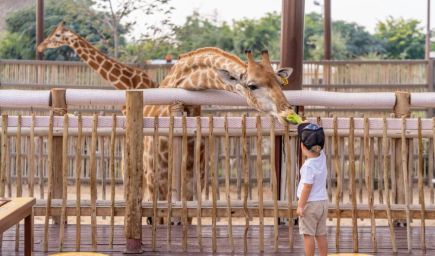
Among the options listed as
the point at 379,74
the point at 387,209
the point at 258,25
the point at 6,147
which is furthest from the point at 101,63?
the point at 258,25

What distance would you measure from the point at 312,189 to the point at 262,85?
5.83ft

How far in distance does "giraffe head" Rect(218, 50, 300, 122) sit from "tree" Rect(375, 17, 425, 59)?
135ft

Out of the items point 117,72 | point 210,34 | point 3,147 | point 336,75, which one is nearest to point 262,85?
point 3,147

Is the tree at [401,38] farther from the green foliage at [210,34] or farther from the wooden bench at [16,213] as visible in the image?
the wooden bench at [16,213]

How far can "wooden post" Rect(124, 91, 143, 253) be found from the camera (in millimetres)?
7195

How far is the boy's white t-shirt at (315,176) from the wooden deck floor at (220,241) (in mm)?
1074

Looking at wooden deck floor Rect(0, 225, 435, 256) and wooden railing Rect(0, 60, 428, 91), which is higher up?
wooden railing Rect(0, 60, 428, 91)

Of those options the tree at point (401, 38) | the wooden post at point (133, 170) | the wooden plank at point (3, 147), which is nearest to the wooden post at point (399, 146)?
the wooden post at point (133, 170)

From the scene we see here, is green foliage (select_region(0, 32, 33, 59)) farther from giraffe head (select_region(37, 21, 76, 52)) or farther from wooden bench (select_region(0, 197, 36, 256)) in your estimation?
wooden bench (select_region(0, 197, 36, 256))

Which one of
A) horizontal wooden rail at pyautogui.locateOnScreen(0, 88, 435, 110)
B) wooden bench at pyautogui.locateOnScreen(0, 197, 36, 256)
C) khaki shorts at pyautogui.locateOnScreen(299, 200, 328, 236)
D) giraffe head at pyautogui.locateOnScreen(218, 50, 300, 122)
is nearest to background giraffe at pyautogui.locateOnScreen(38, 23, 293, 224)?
giraffe head at pyautogui.locateOnScreen(218, 50, 300, 122)

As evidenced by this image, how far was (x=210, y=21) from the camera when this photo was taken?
1752 inches

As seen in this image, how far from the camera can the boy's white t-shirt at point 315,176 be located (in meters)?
6.25

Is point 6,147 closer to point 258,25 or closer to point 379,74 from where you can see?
point 379,74

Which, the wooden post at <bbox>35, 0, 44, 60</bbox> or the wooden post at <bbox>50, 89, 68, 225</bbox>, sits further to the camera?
the wooden post at <bbox>35, 0, 44, 60</bbox>
